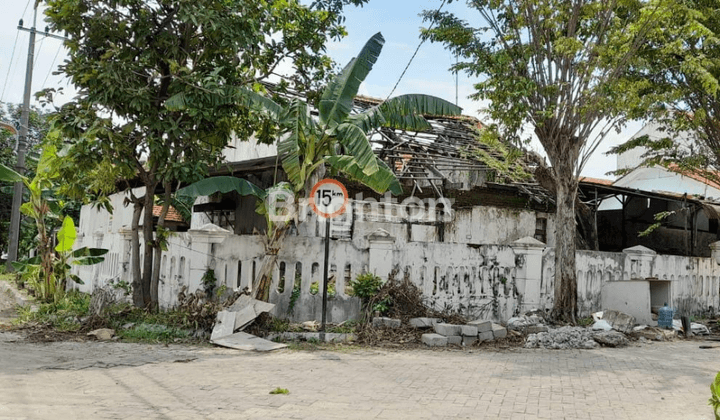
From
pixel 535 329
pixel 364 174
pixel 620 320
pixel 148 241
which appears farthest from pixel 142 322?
pixel 620 320

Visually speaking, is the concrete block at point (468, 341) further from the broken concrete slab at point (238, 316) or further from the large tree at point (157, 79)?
the large tree at point (157, 79)

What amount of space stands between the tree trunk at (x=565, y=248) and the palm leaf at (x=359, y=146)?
15.0 ft

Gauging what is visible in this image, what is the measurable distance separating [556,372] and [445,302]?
3336 mm

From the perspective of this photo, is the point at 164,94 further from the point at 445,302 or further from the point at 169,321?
the point at 445,302

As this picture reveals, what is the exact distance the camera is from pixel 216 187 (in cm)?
964

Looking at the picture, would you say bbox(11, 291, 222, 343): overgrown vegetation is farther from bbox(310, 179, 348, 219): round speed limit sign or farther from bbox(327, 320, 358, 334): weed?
bbox(310, 179, 348, 219): round speed limit sign

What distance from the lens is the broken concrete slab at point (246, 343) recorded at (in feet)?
29.2

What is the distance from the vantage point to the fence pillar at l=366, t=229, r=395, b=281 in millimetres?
10484

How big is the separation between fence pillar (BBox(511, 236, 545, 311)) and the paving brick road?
215 cm

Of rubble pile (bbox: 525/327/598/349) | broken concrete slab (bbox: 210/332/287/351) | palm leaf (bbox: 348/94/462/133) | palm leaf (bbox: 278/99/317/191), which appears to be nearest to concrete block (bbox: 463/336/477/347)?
rubble pile (bbox: 525/327/598/349)

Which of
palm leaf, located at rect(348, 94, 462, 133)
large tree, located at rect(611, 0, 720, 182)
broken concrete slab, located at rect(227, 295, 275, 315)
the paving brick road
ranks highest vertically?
large tree, located at rect(611, 0, 720, 182)

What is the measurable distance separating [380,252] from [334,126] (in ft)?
7.57

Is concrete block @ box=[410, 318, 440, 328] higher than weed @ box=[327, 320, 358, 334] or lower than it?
higher

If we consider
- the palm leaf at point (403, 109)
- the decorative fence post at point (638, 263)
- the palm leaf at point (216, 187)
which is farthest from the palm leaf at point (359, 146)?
the decorative fence post at point (638, 263)
